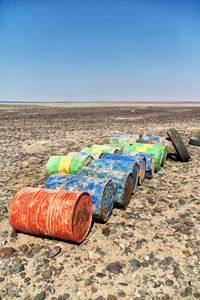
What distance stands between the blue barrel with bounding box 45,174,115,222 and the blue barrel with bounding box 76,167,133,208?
5.8 inches

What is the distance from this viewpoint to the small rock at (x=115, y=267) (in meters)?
2.92

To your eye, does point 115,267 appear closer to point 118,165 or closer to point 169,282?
point 169,282

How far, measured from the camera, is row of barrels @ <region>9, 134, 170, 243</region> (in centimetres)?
323

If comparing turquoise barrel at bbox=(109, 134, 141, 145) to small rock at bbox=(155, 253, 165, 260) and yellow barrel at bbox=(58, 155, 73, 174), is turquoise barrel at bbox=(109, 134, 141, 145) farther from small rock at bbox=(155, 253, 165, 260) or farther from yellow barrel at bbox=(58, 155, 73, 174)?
small rock at bbox=(155, 253, 165, 260)

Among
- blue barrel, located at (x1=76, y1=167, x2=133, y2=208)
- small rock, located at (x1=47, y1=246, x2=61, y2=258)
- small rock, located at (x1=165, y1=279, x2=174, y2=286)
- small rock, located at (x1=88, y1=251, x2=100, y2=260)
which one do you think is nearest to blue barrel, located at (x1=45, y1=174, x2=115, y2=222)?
blue barrel, located at (x1=76, y1=167, x2=133, y2=208)

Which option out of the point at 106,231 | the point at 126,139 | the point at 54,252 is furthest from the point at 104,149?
the point at 54,252

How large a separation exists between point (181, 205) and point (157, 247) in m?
1.58

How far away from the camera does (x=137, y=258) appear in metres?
3.15

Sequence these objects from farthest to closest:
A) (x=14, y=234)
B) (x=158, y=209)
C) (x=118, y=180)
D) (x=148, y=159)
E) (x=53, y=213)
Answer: (x=148, y=159), (x=158, y=209), (x=118, y=180), (x=14, y=234), (x=53, y=213)

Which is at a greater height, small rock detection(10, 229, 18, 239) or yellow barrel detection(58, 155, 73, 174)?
yellow barrel detection(58, 155, 73, 174)

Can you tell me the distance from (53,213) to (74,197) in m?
0.40

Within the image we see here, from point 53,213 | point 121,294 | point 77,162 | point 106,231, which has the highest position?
point 77,162

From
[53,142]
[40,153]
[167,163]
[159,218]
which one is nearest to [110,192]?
[159,218]

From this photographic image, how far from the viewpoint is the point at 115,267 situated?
2988 mm
